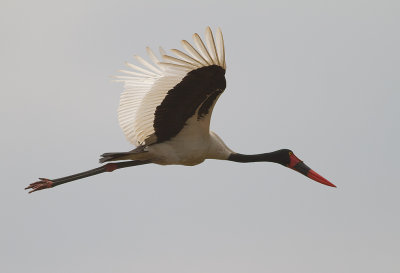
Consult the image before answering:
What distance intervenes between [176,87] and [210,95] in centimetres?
68

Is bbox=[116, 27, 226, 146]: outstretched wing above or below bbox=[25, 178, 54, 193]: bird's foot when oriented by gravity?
above

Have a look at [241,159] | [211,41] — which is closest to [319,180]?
[241,159]

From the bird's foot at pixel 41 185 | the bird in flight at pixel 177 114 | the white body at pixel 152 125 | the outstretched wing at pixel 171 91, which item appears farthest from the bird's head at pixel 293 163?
the bird's foot at pixel 41 185

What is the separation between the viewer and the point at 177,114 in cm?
1659

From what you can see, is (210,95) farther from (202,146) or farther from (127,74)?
(127,74)

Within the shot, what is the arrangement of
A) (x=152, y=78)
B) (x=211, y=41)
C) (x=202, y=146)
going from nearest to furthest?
(x=211, y=41) → (x=202, y=146) → (x=152, y=78)

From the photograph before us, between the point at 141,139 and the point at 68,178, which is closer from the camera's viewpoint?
the point at 141,139

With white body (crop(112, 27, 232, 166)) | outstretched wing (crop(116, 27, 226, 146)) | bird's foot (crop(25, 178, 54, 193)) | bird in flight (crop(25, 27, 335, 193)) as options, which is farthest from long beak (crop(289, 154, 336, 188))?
bird's foot (crop(25, 178, 54, 193))

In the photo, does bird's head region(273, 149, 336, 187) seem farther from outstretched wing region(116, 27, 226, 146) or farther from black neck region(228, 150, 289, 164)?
outstretched wing region(116, 27, 226, 146)

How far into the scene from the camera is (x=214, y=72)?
1515 cm

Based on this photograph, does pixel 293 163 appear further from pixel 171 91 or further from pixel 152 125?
pixel 171 91

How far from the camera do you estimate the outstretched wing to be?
48.6 ft

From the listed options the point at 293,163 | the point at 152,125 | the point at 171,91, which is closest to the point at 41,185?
the point at 152,125

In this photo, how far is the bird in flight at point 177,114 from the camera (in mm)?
14961
